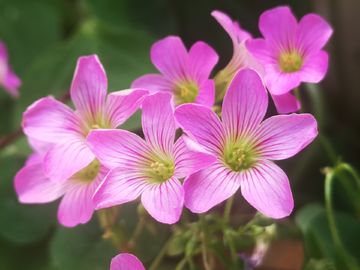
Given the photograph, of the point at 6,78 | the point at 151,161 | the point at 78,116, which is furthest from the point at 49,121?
the point at 6,78

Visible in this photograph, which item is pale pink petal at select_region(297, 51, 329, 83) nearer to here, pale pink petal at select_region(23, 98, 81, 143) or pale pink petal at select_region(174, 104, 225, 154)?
pale pink petal at select_region(174, 104, 225, 154)

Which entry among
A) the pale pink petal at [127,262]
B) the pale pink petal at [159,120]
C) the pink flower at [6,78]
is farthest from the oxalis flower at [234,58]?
the pink flower at [6,78]

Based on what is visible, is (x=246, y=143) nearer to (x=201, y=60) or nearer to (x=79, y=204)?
(x=201, y=60)

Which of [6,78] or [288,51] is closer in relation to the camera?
[288,51]

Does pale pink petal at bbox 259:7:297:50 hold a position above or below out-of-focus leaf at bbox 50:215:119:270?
above

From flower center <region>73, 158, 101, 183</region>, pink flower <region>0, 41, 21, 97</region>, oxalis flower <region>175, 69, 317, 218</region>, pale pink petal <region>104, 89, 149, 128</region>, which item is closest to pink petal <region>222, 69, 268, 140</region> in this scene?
oxalis flower <region>175, 69, 317, 218</region>

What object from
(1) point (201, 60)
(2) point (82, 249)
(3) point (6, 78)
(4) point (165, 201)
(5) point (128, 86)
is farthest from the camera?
(3) point (6, 78)
